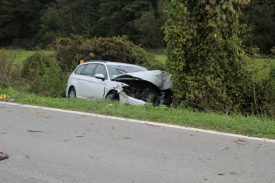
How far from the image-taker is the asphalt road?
528 centimetres

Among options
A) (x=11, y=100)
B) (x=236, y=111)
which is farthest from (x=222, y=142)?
(x=11, y=100)

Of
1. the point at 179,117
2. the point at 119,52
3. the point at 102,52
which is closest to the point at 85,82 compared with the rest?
the point at 179,117

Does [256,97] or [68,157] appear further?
[256,97]

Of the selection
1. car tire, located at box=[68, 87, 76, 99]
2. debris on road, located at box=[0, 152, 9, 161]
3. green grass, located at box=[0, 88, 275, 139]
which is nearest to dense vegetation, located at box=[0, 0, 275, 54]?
car tire, located at box=[68, 87, 76, 99]

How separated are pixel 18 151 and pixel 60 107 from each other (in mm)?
4027

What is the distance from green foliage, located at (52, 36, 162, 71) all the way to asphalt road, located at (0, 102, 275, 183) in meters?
10.5

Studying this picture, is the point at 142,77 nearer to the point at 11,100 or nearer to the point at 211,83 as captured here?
the point at 211,83

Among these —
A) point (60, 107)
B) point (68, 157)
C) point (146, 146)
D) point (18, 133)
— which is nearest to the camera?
point (68, 157)

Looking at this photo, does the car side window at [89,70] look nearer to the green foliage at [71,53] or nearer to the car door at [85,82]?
the car door at [85,82]

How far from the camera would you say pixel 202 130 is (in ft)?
25.6

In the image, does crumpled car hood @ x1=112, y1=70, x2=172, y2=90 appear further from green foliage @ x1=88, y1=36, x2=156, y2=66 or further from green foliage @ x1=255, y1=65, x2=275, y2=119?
green foliage @ x1=88, y1=36, x2=156, y2=66

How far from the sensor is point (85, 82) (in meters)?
13.5

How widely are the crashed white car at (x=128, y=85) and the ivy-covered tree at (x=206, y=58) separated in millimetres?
567

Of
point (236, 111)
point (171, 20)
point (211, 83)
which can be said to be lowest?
point (236, 111)
